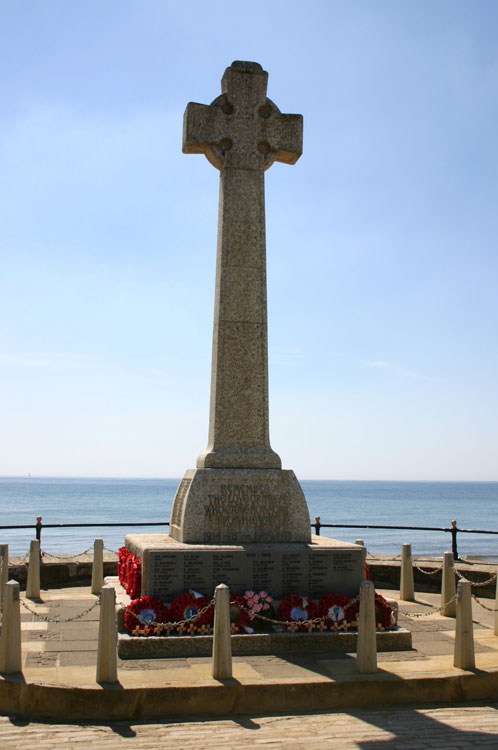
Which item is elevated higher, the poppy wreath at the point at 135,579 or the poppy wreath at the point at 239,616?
the poppy wreath at the point at 135,579

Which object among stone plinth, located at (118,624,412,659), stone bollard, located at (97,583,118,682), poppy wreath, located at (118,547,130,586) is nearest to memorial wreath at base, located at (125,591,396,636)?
stone plinth, located at (118,624,412,659)

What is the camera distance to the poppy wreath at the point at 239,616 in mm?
8523

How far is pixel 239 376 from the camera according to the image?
1030 cm

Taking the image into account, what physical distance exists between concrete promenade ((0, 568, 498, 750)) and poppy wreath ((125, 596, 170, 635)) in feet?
1.49

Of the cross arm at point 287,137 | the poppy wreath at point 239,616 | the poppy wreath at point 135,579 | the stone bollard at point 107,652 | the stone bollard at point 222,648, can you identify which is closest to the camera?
the stone bollard at point 107,652

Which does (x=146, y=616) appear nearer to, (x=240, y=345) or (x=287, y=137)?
(x=240, y=345)

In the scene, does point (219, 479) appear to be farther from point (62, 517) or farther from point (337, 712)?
point (62, 517)

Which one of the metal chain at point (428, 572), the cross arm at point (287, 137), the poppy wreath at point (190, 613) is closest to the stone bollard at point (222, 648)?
the poppy wreath at point (190, 613)

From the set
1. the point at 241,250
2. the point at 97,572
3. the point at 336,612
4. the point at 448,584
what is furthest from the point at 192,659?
the point at 241,250

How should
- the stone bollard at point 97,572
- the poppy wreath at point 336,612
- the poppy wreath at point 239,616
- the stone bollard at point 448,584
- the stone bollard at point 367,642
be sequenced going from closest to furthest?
the stone bollard at point 367,642, the poppy wreath at point 239,616, the poppy wreath at point 336,612, the stone bollard at point 448,584, the stone bollard at point 97,572

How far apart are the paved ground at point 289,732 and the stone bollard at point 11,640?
65 cm

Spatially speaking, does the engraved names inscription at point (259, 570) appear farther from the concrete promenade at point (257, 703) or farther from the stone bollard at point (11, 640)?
the stone bollard at point (11, 640)

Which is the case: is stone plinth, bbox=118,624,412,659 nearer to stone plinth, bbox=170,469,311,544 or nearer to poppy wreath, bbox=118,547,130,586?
stone plinth, bbox=170,469,311,544

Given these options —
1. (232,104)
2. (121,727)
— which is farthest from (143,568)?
(232,104)
